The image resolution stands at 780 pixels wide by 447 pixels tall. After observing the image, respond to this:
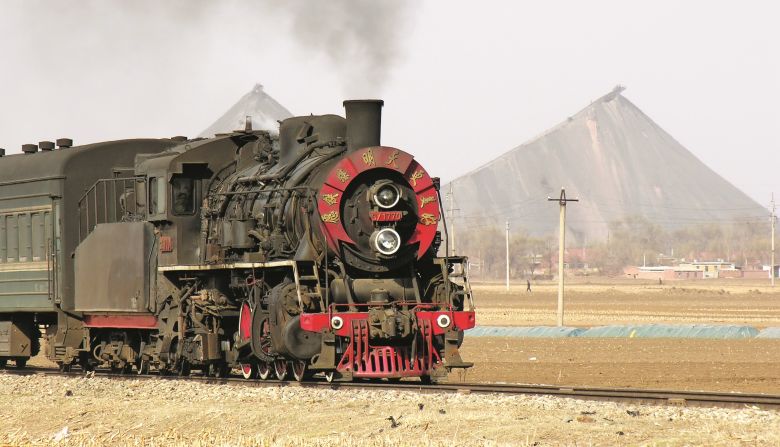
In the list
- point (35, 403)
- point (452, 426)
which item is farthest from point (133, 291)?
point (452, 426)

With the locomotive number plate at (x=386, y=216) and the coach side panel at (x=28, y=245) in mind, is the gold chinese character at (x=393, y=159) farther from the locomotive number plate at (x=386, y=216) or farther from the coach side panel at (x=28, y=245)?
the coach side panel at (x=28, y=245)

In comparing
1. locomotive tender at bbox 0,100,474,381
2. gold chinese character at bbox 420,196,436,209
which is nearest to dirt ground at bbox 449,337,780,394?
locomotive tender at bbox 0,100,474,381

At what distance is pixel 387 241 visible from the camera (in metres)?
21.3

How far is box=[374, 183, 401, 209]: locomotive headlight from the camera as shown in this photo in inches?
842

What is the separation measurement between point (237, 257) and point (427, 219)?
3852 mm

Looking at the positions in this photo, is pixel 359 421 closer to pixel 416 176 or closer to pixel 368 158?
pixel 368 158

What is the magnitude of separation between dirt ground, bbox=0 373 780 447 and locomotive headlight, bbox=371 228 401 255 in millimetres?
2839

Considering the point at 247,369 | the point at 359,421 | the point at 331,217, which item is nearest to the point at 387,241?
the point at 331,217

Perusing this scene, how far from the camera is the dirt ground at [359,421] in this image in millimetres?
14461

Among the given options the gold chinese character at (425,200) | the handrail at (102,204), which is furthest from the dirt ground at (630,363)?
the handrail at (102,204)

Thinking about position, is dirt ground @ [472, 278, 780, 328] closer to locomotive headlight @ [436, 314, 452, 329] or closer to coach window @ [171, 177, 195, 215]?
coach window @ [171, 177, 195, 215]

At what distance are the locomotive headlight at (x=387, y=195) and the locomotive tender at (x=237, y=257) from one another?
0.08ft

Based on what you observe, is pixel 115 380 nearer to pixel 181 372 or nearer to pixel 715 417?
pixel 181 372

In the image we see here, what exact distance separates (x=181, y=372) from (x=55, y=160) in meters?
5.81
